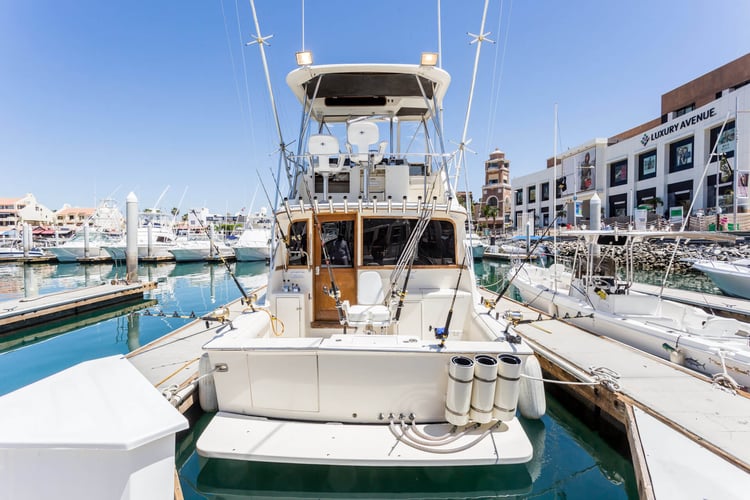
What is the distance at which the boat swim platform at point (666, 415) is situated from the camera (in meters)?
2.90

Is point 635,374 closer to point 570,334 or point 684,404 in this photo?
point 684,404

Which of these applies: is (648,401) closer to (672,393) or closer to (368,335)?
(672,393)

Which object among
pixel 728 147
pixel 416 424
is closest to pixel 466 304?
pixel 416 424

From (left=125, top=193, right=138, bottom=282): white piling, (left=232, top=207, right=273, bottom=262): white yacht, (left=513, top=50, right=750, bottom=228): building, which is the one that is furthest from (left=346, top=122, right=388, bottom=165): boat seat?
(left=232, top=207, right=273, bottom=262): white yacht

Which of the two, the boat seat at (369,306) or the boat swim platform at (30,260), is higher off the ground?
the boat seat at (369,306)

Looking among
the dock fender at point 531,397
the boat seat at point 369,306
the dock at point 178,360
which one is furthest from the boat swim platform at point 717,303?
the dock at point 178,360

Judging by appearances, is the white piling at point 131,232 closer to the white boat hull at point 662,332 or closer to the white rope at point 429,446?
the white rope at point 429,446

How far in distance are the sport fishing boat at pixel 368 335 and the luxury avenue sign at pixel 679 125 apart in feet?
105

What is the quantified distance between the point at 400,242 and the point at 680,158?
36.1 m

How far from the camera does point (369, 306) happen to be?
4.41m

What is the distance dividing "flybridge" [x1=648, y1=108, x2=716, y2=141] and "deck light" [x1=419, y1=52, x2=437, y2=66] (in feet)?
107

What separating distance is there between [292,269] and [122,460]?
3661 millimetres

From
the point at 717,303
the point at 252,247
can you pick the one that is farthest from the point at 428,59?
the point at 252,247

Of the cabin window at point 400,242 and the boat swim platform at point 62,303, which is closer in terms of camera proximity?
the cabin window at point 400,242
